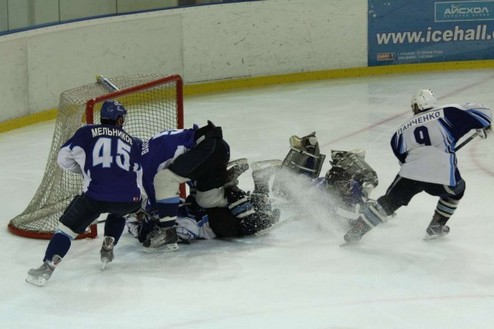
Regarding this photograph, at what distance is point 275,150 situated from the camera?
814 centimetres

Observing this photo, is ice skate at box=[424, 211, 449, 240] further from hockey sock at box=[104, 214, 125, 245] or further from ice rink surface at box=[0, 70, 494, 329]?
hockey sock at box=[104, 214, 125, 245]

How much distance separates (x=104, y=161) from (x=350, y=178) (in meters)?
1.56

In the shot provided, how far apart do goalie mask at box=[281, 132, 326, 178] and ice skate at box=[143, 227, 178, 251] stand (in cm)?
96

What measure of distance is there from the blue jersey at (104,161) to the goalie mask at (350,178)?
1.29 meters

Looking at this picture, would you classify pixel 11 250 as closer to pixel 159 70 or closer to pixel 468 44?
pixel 159 70

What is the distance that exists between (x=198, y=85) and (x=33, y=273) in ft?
17.5

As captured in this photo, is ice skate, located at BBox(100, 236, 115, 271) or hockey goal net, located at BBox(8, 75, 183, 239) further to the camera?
hockey goal net, located at BBox(8, 75, 183, 239)

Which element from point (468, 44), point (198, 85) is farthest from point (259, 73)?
point (468, 44)

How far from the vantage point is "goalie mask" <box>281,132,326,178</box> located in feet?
21.0

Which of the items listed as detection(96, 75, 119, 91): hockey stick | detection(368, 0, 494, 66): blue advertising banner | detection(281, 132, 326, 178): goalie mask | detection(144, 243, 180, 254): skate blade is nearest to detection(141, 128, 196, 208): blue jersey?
detection(144, 243, 180, 254): skate blade

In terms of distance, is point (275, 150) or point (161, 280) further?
point (275, 150)

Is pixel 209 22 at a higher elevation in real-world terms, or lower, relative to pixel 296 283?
higher

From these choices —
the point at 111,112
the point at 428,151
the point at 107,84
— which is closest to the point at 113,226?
the point at 111,112

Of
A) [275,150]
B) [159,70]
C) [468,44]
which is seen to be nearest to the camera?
[275,150]
